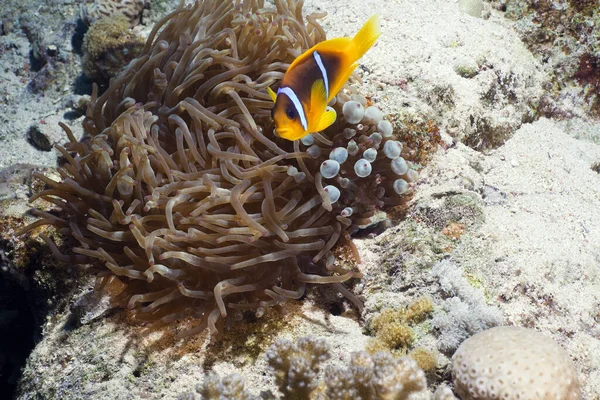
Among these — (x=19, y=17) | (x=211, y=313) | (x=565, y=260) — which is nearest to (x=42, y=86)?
(x=19, y=17)

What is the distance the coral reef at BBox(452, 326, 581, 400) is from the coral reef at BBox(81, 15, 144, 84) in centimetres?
447

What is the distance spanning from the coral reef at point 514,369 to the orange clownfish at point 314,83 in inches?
47.5

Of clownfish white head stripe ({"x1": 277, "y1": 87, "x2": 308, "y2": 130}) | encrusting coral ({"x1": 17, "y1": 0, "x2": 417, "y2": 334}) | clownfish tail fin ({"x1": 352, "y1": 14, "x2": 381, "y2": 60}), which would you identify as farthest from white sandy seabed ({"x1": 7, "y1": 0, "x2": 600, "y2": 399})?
clownfish white head stripe ({"x1": 277, "y1": 87, "x2": 308, "y2": 130})

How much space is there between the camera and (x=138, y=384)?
92.0 inches

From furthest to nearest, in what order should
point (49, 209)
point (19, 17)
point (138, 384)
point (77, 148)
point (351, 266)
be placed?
point (19, 17) → point (49, 209) → point (77, 148) → point (351, 266) → point (138, 384)

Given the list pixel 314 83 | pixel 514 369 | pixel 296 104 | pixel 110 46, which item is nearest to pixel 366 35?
pixel 314 83

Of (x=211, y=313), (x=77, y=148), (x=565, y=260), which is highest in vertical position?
(x=565, y=260)

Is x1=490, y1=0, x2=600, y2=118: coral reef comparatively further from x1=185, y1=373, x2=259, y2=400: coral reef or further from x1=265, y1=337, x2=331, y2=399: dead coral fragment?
x1=185, y1=373, x2=259, y2=400: coral reef

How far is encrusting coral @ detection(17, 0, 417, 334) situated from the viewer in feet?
8.10

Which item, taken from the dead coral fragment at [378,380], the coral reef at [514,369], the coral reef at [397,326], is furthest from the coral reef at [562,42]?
the dead coral fragment at [378,380]

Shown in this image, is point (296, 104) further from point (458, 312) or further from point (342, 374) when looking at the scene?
point (458, 312)

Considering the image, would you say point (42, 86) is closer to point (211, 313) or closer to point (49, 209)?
point (49, 209)

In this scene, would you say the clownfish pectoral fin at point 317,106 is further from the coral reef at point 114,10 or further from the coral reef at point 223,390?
the coral reef at point 114,10

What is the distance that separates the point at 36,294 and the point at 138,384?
1191mm
